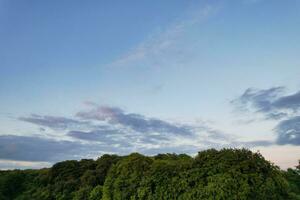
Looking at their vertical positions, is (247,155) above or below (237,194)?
above

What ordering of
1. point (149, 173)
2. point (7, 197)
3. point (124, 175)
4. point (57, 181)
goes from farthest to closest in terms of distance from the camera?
point (7, 197) → point (57, 181) → point (124, 175) → point (149, 173)

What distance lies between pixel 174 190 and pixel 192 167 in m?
1.80

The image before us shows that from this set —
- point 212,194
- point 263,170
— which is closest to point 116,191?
point 212,194

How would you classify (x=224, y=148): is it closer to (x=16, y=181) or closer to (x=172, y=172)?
(x=172, y=172)

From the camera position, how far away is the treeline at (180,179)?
24531mm

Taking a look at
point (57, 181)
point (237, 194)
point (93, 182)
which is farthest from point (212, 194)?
point (57, 181)

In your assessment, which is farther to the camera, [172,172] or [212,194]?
[172,172]

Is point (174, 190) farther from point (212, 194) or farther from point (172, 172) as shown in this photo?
point (212, 194)

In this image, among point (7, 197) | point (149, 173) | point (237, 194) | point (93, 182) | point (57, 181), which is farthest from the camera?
point (7, 197)

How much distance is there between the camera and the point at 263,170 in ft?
82.4

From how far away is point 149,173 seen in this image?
96.8 ft

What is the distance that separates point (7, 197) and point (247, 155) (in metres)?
28.9

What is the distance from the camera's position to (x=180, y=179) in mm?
27156

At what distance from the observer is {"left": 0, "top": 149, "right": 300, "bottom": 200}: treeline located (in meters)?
24.5
